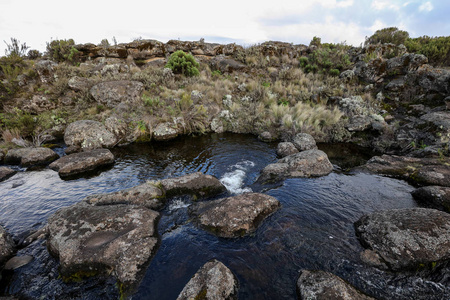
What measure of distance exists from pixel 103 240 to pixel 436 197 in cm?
1002

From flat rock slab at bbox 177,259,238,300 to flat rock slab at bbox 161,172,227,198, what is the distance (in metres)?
3.26

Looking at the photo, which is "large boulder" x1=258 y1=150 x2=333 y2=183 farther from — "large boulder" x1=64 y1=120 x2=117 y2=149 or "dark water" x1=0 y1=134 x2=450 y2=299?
"large boulder" x1=64 y1=120 x2=117 y2=149

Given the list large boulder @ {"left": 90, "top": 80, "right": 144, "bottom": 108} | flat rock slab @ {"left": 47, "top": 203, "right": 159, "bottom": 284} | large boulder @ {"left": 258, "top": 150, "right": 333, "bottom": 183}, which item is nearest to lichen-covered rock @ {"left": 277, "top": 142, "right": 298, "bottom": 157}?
large boulder @ {"left": 258, "top": 150, "right": 333, "bottom": 183}

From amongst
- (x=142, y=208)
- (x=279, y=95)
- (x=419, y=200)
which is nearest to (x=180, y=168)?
(x=142, y=208)

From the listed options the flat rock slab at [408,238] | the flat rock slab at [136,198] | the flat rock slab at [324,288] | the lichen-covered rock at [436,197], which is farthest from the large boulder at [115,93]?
the lichen-covered rock at [436,197]

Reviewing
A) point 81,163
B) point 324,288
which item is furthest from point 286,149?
point 81,163

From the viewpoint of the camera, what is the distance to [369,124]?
12742 millimetres

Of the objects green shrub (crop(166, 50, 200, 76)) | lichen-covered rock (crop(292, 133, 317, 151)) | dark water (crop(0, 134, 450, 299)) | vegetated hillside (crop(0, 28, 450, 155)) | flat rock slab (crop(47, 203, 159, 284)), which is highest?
green shrub (crop(166, 50, 200, 76))

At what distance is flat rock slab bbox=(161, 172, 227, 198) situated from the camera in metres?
6.72

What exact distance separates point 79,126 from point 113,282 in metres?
10.8

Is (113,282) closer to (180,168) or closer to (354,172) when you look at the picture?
(180,168)

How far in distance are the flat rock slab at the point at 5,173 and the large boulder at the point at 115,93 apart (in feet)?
23.7

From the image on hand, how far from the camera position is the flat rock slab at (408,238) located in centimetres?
384

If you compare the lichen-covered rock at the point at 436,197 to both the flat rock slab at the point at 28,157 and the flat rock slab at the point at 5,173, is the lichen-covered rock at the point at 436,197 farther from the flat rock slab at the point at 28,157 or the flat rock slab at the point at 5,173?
the flat rock slab at the point at 5,173
